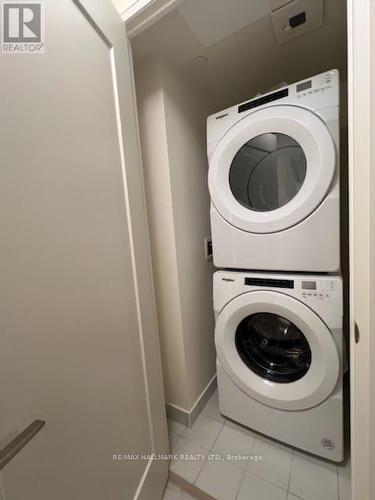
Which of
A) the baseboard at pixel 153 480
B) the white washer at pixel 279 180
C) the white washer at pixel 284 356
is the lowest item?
the baseboard at pixel 153 480

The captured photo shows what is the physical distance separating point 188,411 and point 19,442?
1047 mm

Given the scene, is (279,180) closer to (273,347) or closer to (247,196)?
(247,196)

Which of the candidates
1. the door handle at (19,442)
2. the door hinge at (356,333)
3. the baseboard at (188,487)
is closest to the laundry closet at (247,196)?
the baseboard at (188,487)

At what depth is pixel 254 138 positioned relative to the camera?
38.7 inches

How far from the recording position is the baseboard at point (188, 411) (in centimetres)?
123

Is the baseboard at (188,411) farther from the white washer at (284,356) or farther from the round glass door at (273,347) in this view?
the round glass door at (273,347)

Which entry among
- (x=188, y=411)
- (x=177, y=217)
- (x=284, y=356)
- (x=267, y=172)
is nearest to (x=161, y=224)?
(x=177, y=217)

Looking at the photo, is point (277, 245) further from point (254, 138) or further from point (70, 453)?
point (70, 453)

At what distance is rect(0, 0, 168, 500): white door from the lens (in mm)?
425

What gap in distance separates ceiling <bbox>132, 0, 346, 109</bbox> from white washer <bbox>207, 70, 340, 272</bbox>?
1.05 feet

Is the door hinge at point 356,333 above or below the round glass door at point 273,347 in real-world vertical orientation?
above

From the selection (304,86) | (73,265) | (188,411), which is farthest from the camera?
(188,411)

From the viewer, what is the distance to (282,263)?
36.6 inches

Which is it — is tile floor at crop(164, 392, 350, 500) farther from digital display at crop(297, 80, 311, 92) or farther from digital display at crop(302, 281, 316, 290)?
digital display at crop(297, 80, 311, 92)
